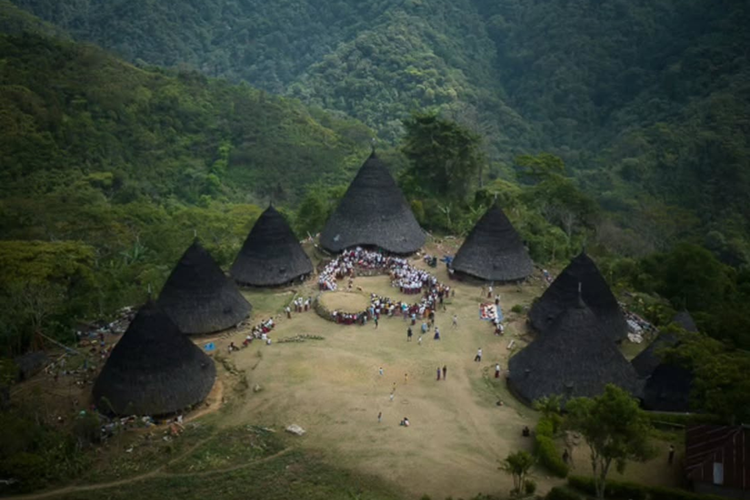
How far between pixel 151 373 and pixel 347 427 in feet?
23.4

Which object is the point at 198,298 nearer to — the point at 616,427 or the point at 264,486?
the point at 264,486

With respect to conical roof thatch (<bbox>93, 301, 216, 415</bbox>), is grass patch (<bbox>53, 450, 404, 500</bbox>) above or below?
below

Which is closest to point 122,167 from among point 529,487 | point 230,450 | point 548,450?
point 230,450

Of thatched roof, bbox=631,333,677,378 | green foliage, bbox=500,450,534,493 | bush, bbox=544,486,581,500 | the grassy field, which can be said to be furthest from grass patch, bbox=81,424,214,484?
thatched roof, bbox=631,333,677,378

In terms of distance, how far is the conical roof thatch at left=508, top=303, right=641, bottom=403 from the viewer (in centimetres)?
2508

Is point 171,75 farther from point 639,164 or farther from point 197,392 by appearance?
point 197,392

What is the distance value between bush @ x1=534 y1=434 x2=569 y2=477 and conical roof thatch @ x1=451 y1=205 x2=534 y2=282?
47.1 ft

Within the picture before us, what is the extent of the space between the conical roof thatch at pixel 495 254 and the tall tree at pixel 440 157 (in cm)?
1160

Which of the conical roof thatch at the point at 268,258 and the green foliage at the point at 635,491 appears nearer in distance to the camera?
the green foliage at the point at 635,491

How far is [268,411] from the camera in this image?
25.2 metres

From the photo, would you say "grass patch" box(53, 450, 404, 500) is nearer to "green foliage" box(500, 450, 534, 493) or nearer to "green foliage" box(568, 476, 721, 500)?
"green foliage" box(500, 450, 534, 493)

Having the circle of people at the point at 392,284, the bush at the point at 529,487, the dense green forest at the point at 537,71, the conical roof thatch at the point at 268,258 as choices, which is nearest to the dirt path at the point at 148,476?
the bush at the point at 529,487

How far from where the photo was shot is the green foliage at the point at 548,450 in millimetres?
21359

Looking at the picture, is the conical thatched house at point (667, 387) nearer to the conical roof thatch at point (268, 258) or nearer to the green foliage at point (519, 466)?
the green foliage at point (519, 466)
